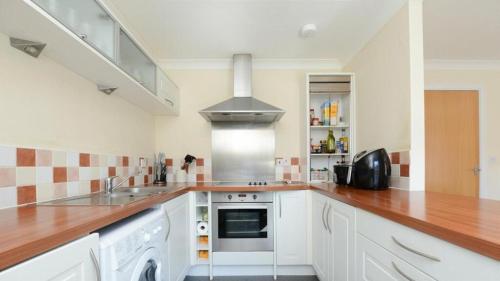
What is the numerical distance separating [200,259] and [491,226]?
80.0 inches

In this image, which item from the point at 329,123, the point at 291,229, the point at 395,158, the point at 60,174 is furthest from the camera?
the point at 329,123

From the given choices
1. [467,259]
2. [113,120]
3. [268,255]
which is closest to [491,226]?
[467,259]

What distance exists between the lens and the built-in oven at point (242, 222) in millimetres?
2168

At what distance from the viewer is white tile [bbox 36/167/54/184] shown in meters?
1.18

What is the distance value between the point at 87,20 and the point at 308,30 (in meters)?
1.56

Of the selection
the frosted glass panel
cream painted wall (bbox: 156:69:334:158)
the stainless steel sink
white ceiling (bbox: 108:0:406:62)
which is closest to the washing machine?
the stainless steel sink

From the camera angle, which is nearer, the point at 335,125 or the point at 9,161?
the point at 9,161

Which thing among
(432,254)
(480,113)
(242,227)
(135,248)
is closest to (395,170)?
(432,254)

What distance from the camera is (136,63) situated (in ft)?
5.76

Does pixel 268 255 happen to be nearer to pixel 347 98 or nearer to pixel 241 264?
pixel 241 264

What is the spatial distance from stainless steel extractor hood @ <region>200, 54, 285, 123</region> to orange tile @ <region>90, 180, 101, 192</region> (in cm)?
101

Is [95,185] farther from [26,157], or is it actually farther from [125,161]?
[26,157]

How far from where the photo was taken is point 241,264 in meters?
2.16

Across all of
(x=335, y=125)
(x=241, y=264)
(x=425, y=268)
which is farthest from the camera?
(x=335, y=125)
